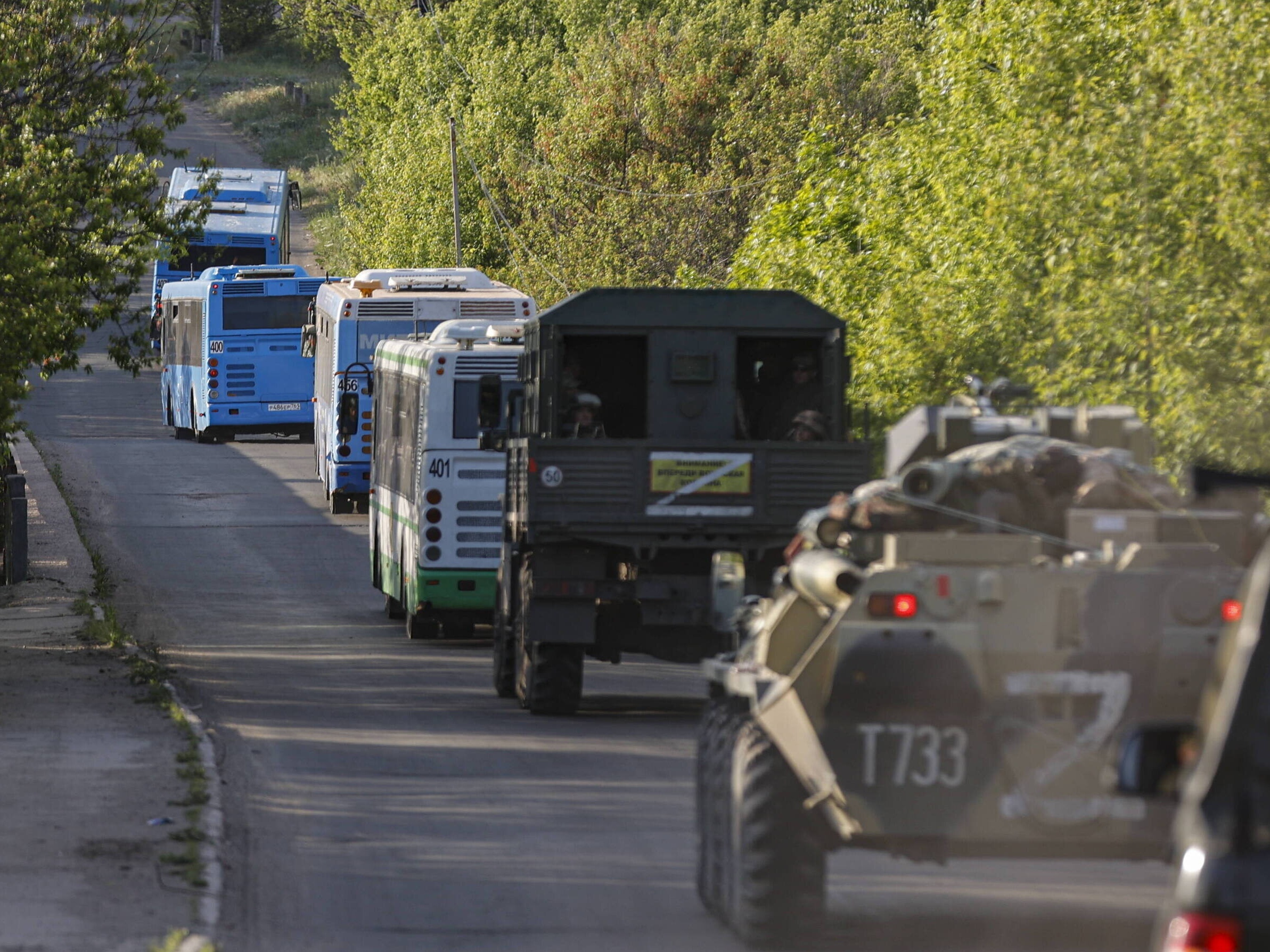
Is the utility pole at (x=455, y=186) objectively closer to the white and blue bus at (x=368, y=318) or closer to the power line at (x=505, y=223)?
the power line at (x=505, y=223)

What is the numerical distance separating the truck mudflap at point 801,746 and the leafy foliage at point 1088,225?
Result: 6574mm

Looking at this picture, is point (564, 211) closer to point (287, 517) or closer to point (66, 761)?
point (287, 517)

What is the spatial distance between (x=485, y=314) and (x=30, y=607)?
306 inches

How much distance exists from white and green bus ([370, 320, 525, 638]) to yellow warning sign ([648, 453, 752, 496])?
377 centimetres

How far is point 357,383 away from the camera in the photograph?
29656mm

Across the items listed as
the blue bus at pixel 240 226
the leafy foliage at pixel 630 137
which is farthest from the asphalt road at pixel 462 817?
the blue bus at pixel 240 226

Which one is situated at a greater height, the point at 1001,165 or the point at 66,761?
the point at 1001,165

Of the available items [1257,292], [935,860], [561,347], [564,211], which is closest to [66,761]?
[561,347]

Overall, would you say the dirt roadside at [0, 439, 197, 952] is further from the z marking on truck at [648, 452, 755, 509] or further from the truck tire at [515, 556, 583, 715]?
the z marking on truck at [648, 452, 755, 509]

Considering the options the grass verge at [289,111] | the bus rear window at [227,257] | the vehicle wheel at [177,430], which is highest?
the grass verge at [289,111]

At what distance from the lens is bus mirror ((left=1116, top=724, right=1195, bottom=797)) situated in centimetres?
423

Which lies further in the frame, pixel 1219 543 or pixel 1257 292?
pixel 1257 292

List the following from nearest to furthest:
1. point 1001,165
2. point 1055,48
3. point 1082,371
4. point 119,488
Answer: point 1082,371 → point 1001,165 → point 1055,48 → point 119,488

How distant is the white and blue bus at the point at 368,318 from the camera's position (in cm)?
2791
